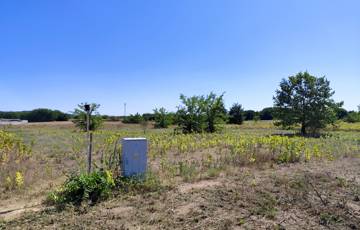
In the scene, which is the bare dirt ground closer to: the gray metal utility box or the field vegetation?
the field vegetation

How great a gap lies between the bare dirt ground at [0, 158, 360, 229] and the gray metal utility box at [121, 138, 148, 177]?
2.23 feet

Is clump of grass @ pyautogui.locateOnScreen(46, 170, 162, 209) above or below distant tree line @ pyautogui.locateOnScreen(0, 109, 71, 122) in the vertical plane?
below

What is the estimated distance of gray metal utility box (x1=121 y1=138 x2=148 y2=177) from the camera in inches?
234

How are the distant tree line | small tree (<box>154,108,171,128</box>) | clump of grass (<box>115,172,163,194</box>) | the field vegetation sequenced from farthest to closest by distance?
the distant tree line < small tree (<box>154,108,171,128</box>) < clump of grass (<box>115,172,163,194</box>) < the field vegetation

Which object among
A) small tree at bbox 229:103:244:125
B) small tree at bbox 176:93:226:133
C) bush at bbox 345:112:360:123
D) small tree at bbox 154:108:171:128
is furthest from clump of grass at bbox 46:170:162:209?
bush at bbox 345:112:360:123

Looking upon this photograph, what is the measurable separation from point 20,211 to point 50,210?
1.56ft

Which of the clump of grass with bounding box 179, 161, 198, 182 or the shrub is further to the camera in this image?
the clump of grass with bounding box 179, 161, 198, 182

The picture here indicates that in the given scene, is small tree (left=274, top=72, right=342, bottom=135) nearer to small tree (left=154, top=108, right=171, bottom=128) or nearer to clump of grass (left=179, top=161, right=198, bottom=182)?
small tree (left=154, top=108, right=171, bottom=128)

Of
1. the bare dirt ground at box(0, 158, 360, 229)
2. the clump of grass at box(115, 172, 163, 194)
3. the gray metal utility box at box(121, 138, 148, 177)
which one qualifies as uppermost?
the gray metal utility box at box(121, 138, 148, 177)

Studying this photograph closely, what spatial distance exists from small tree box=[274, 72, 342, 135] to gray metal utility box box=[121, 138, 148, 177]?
18211mm

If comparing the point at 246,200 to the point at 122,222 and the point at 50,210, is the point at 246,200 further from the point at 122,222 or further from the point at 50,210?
the point at 50,210

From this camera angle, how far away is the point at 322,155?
9508 mm

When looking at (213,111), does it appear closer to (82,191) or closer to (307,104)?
(307,104)

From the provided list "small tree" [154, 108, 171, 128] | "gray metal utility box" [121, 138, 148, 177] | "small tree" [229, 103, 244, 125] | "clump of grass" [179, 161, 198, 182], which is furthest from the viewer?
"small tree" [229, 103, 244, 125]
